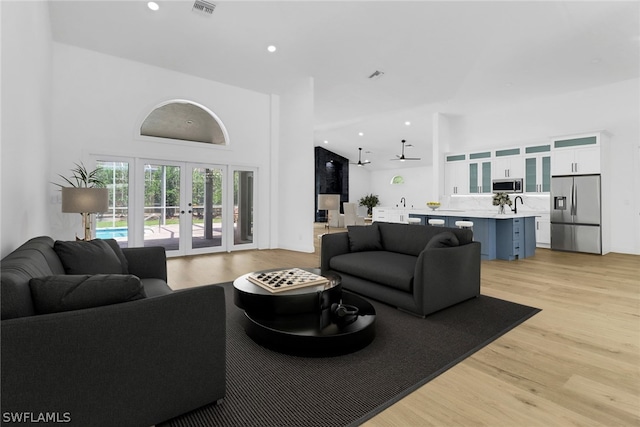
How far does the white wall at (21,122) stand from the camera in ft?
6.62

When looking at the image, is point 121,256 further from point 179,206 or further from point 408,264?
point 179,206

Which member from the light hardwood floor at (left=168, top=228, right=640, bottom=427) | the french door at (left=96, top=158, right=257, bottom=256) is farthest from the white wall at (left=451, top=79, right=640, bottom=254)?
the french door at (left=96, top=158, right=257, bottom=256)

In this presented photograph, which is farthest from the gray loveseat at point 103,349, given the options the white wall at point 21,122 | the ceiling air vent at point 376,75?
the ceiling air vent at point 376,75

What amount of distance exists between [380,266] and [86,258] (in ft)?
8.16

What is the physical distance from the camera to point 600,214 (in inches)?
250

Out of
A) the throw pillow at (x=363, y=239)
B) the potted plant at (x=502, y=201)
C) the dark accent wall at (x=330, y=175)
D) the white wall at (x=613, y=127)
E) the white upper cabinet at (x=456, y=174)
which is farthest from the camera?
the dark accent wall at (x=330, y=175)

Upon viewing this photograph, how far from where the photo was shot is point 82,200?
3.42m

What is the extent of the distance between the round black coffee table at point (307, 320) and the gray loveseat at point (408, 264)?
1.79ft

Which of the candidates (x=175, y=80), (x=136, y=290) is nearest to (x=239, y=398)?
(x=136, y=290)

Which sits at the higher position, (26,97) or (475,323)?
(26,97)

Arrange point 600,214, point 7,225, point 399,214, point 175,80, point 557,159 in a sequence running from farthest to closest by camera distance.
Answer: point 399,214 < point 557,159 < point 600,214 < point 175,80 < point 7,225

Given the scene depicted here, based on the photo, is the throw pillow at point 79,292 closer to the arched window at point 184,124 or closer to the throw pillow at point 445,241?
the throw pillow at point 445,241

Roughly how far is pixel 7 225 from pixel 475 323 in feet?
12.1

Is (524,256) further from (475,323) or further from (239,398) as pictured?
(239,398)
